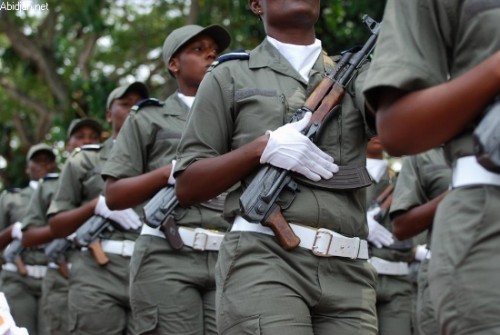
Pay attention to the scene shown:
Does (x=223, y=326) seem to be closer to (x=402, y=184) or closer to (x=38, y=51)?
(x=402, y=184)

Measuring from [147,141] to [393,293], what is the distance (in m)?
2.46

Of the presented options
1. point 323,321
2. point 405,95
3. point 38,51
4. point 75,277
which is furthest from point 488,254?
point 38,51

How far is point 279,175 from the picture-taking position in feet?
14.5

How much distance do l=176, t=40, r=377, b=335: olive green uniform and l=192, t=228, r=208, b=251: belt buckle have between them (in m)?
1.88

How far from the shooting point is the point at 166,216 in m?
6.50

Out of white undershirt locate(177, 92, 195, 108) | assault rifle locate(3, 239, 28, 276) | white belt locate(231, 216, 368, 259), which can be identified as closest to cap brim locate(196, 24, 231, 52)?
white undershirt locate(177, 92, 195, 108)

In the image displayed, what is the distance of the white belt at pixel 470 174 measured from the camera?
2797mm

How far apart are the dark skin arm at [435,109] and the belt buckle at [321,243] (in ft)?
4.47

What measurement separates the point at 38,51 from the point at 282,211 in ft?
55.1

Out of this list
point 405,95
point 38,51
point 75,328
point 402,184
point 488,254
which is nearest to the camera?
point 488,254

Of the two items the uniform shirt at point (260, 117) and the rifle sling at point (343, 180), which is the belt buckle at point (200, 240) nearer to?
the uniform shirt at point (260, 117)

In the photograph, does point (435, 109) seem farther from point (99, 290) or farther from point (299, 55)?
point (99, 290)

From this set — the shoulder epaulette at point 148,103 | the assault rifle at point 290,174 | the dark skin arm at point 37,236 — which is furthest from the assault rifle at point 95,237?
the assault rifle at point 290,174

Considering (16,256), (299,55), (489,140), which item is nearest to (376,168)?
(299,55)
